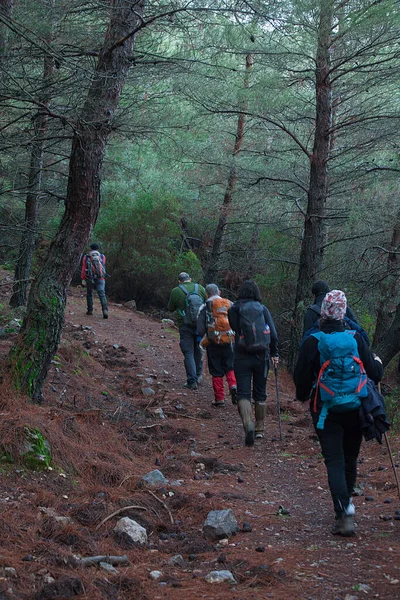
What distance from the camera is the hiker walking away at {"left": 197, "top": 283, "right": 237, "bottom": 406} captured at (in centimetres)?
940

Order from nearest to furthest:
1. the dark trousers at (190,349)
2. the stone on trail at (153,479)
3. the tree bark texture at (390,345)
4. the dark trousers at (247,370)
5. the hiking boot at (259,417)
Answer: the stone on trail at (153,479)
the dark trousers at (247,370)
the hiking boot at (259,417)
the dark trousers at (190,349)
the tree bark texture at (390,345)

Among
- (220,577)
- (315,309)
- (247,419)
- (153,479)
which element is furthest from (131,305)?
(220,577)

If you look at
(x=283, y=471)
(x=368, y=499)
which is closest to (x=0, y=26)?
(x=283, y=471)

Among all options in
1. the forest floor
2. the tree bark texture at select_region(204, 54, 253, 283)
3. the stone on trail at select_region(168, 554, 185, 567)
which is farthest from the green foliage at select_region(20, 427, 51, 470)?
the tree bark texture at select_region(204, 54, 253, 283)

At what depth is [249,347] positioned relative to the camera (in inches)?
305

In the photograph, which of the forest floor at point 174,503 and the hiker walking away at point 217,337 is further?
the hiker walking away at point 217,337

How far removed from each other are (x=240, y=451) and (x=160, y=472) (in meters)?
1.89

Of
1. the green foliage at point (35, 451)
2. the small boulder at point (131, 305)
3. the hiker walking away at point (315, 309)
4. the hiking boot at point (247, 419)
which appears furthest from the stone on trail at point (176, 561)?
the small boulder at point (131, 305)

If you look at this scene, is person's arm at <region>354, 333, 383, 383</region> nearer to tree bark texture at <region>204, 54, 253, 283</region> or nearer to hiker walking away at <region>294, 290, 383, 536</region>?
hiker walking away at <region>294, 290, 383, 536</region>

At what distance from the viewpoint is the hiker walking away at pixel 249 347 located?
25.5 ft

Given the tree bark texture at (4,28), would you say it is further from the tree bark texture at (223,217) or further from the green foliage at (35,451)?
the tree bark texture at (223,217)

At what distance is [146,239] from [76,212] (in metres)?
13.3

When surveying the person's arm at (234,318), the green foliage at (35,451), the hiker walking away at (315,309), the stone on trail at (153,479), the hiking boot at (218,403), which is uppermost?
the hiker walking away at (315,309)

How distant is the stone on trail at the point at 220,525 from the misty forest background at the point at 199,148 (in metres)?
2.64
